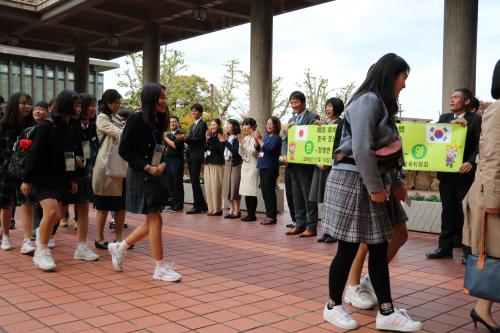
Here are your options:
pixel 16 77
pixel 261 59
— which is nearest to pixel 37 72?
pixel 16 77

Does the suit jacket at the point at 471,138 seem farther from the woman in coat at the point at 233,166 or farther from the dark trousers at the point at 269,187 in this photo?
the woman in coat at the point at 233,166

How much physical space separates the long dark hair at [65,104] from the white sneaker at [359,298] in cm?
333

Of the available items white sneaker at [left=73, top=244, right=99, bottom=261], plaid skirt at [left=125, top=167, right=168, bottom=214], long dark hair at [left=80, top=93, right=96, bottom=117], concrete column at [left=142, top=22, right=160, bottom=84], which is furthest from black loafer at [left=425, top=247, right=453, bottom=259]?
concrete column at [left=142, top=22, right=160, bottom=84]

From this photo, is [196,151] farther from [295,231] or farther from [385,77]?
[385,77]

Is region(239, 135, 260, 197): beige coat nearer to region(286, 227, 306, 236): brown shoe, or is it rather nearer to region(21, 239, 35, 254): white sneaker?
region(286, 227, 306, 236): brown shoe

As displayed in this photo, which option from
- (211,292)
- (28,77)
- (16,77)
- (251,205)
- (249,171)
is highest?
(28,77)

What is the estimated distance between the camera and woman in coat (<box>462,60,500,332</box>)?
3.13 meters

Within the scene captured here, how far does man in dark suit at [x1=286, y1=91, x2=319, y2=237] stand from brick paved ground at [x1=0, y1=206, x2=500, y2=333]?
67cm

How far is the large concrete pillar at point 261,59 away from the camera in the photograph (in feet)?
43.3

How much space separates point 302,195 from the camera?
7.37 metres

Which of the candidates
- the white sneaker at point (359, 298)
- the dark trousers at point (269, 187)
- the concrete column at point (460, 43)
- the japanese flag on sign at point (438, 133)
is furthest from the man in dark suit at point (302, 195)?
the concrete column at point (460, 43)

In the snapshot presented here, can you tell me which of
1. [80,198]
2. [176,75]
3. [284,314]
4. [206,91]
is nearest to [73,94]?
[80,198]

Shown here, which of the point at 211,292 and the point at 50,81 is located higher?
the point at 50,81

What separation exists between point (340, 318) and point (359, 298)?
0.52 m
